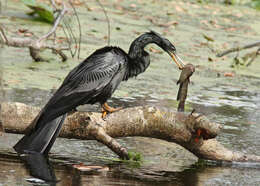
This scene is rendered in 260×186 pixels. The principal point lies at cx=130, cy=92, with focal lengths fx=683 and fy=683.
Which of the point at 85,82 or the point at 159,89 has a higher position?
the point at 85,82

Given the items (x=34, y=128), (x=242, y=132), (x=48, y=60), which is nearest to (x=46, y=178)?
(x=34, y=128)

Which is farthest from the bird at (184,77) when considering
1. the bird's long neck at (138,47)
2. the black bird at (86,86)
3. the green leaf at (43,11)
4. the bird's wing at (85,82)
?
the green leaf at (43,11)

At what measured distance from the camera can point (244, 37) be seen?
34.9 ft

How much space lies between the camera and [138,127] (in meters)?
4.50

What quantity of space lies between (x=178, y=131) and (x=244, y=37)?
6.42 meters

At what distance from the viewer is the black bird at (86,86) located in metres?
4.23

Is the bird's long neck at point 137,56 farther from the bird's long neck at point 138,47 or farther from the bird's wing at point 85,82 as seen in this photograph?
the bird's wing at point 85,82

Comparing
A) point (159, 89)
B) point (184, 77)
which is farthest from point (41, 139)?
point (159, 89)

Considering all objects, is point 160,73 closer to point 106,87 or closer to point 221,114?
point 221,114

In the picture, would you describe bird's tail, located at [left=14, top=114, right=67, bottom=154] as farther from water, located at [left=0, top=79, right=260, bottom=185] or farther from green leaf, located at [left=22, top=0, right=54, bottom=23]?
green leaf, located at [left=22, top=0, right=54, bottom=23]

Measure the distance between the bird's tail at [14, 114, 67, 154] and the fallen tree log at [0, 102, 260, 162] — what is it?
0.42ft

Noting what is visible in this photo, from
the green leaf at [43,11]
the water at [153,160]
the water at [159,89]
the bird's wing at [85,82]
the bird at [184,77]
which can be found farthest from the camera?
the green leaf at [43,11]

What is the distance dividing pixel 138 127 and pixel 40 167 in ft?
2.54

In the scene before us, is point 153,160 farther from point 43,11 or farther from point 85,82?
point 43,11
